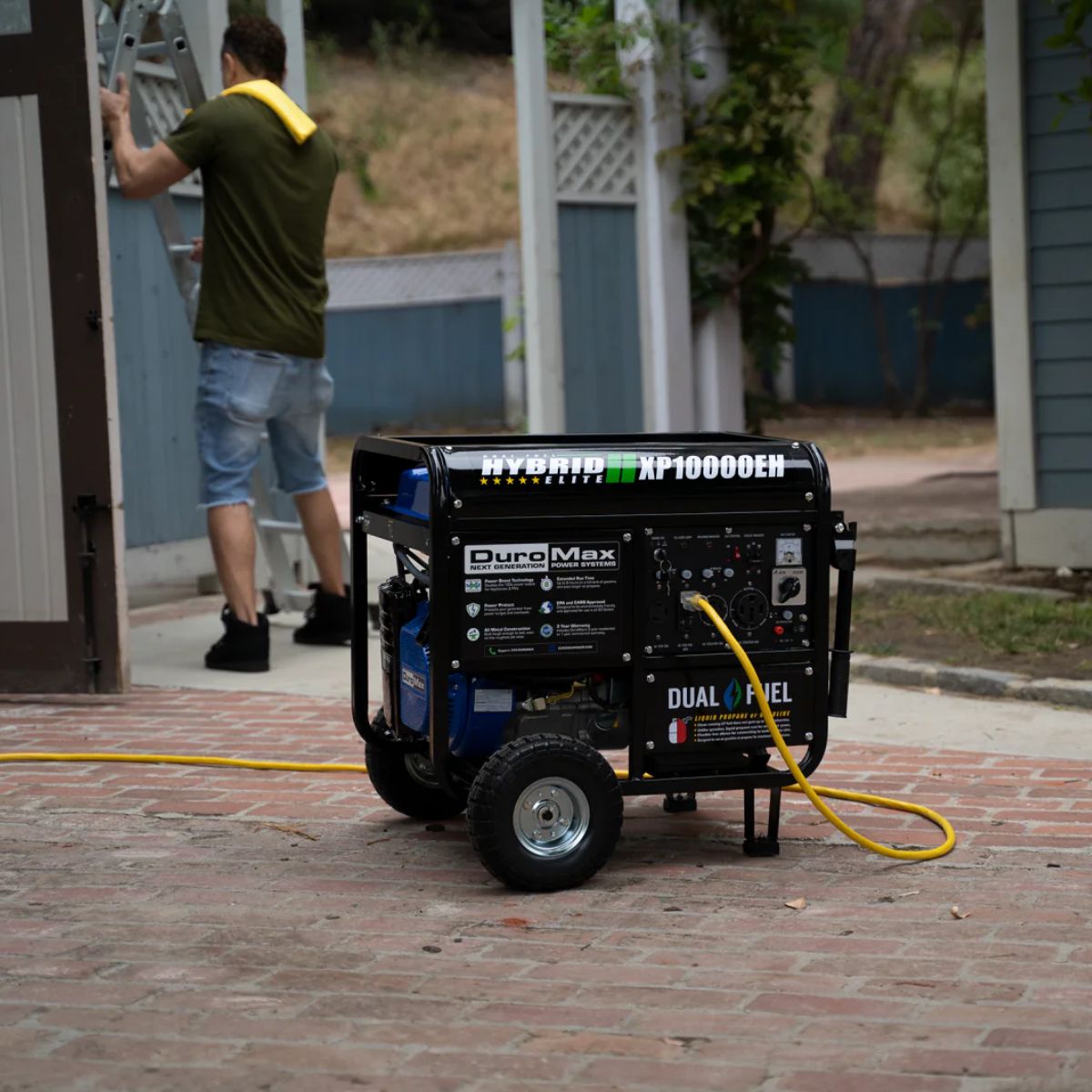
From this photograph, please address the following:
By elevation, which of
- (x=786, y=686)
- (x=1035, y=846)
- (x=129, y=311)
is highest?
(x=129, y=311)

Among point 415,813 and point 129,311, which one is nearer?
point 415,813

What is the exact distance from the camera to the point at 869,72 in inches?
1081

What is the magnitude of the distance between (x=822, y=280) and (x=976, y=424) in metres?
4.52

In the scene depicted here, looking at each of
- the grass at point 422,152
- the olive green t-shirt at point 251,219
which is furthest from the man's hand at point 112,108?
the grass at point 422,152

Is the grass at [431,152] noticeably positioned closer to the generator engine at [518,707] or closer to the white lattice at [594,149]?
the white lattice at [594,149]

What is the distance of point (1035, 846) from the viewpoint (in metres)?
4.49

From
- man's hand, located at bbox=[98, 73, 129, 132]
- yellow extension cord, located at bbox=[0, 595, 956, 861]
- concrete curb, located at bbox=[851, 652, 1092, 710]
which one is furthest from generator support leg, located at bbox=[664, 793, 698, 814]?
man's hand, located at bbox=[98, 73, 129, 132]

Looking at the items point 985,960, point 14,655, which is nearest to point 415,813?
point 985,960

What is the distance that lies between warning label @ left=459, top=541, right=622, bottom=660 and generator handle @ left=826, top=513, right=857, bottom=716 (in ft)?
1.76

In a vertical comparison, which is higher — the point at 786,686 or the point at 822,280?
the point at 822,280

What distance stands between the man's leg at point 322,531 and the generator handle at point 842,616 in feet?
10.5

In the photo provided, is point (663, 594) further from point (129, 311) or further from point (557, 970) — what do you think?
point (129, 311)

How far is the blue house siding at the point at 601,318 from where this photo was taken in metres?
10.3

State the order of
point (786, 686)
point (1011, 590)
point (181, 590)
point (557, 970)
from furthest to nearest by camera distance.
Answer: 1. point (181, 590)
2. point (1011, 590)
3. point (786, 686)
4. point (557, 970)
